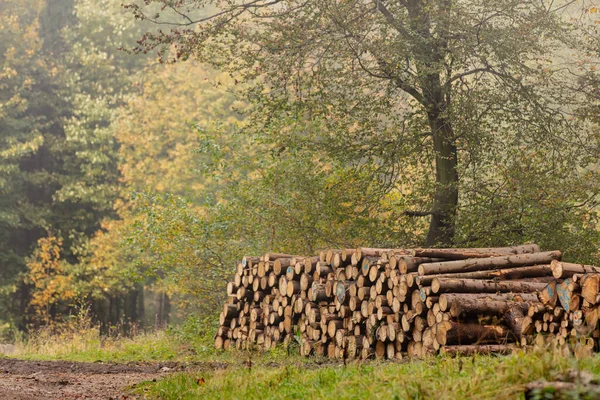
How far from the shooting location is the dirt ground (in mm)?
7910

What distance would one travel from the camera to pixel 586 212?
14.1 m

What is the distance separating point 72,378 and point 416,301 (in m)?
4.71

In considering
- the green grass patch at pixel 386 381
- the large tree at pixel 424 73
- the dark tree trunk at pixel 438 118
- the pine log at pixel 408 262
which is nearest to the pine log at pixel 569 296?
the green grass patch at pixel 386 381

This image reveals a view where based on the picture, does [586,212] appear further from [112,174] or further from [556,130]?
[112,174]

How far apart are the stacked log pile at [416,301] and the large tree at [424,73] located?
318 cm

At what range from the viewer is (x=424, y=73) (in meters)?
14.0

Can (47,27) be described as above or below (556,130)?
above

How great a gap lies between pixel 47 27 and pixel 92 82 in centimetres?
296

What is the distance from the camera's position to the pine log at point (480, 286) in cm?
941

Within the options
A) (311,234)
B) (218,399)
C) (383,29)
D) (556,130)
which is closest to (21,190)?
(311,234)

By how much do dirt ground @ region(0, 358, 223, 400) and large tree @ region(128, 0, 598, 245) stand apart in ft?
18.9

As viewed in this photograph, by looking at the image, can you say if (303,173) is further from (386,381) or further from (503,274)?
(386,381)

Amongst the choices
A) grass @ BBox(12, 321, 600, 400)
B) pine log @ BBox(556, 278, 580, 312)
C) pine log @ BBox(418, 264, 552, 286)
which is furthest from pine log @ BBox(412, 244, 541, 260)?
pine log @ BBox(556, 278, 580, 312)

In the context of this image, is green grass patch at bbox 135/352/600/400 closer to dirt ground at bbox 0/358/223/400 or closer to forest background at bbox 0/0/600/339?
dirt ground at bbox 0/358/223/400
